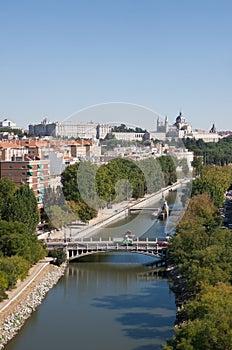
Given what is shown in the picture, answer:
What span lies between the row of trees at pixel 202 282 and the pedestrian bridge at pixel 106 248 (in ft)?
2.13

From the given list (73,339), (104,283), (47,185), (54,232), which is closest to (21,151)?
(47,185)

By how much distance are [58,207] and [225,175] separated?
13393mm

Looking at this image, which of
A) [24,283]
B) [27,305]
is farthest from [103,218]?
[27,305]

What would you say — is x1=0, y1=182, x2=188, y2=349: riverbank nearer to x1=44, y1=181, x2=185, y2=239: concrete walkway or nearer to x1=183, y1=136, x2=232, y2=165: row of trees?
x1=44, y1=181, x2=185, y2=239: concrete walkway

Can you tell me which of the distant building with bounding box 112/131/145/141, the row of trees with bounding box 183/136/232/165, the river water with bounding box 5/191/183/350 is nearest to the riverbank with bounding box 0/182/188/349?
the river water with bounding box 5/191/183/350

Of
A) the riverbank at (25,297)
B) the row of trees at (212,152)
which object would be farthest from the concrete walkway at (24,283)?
the row of trees at (212,152)

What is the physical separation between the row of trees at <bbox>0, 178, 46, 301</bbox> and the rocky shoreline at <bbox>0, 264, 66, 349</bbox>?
330 mm

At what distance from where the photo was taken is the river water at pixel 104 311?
933 centimetres

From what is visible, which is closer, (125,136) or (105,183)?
(105,183)

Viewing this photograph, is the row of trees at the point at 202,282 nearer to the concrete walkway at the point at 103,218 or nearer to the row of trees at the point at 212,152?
the concrete walkway at the point at 103,218

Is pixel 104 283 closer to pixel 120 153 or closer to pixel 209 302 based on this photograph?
pixel 209 302

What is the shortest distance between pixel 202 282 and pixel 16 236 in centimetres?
442

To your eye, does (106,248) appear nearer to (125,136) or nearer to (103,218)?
(103,218)

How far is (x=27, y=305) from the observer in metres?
10.7
